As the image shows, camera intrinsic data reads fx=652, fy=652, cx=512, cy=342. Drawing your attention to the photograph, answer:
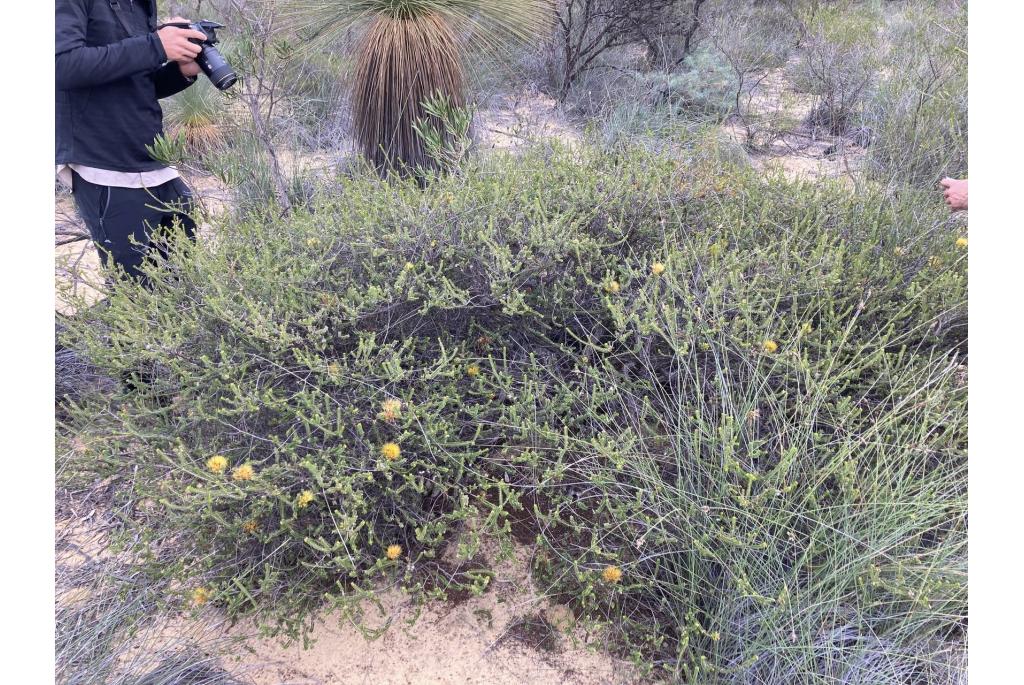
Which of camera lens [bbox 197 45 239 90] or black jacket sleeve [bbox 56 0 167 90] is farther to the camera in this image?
camera lens [bbox 197 45 239 90]

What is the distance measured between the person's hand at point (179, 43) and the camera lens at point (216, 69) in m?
0.07

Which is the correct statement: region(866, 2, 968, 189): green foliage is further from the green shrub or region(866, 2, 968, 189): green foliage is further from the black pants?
the black pants

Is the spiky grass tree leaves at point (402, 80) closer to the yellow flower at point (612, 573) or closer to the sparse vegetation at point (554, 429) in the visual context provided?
the sparse vegetation at point (554, 429)

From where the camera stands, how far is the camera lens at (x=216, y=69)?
2.39 metres

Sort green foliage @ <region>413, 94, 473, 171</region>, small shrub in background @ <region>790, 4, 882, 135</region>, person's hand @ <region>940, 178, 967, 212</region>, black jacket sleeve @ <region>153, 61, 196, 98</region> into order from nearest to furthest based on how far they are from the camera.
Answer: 1. person's hand @ <region>940, 178, 967, 212</region>
2. black jacket sleeve @ <region>153, 61, 196, 98</region>
3. green foliage @ <region>413, 94, 473, 171</region>
4. small shrub in background @ <region>790, 4, 882, 135</region>

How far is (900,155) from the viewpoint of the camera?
12.1 feet

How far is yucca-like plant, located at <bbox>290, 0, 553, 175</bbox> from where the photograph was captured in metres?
3.42

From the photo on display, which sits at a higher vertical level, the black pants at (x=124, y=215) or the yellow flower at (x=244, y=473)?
the black pants at (x=124, y=215)

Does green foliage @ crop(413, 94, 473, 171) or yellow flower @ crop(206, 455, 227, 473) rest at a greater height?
green foliage @ crop(413, 94, 473, 171)

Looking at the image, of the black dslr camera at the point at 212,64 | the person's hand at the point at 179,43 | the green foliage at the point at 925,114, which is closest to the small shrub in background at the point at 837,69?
the green foliage at the point at 925,114

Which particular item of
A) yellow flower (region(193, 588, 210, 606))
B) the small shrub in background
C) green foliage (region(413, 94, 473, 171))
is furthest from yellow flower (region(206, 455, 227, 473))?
the small shrub in background

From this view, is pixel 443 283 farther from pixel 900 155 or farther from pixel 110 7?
pixel 900 155

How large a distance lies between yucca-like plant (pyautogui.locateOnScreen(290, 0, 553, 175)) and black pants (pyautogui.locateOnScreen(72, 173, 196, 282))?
1222 millimetres

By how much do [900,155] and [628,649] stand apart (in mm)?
3352
